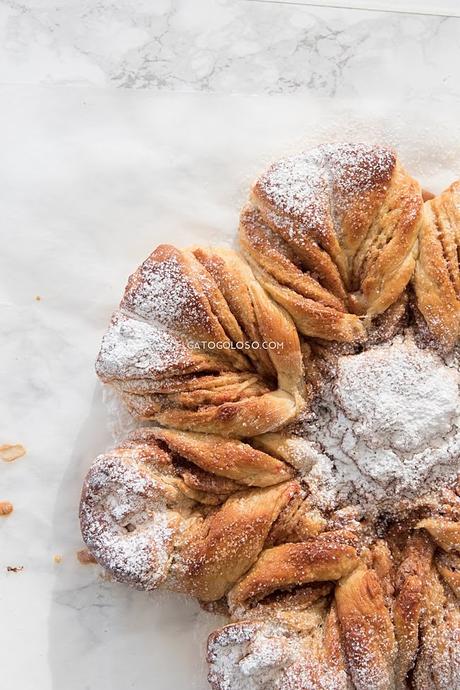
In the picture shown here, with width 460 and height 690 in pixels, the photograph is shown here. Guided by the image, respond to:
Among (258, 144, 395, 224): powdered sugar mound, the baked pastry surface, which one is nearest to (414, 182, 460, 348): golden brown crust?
the baked pastry surface

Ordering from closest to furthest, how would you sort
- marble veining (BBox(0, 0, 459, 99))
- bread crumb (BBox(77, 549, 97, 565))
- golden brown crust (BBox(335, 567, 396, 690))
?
golden brown crust (BBox(335, 567, 396, 690)), bread crumb (BBox(77, 549, 97, 565)), marble veining (BBox(0, 0, 459, 99))

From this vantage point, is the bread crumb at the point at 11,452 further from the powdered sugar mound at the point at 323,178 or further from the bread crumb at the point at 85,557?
the powdered sugar mound at the point at 323,178

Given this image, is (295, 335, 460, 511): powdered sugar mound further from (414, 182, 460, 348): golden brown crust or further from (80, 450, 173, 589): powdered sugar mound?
(80, 450, 173, 589): powdered sugar mound

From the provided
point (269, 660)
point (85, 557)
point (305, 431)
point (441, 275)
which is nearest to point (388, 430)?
point (305, 431)

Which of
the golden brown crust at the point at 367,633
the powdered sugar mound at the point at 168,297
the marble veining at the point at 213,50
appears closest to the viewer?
the golden brown crust at the point at 367,633

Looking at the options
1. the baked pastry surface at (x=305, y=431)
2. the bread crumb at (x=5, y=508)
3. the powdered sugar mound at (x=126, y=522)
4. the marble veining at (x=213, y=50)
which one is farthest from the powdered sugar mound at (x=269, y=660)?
the marble veining at (x=213, y=50)

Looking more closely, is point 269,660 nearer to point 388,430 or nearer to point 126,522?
point 126,522

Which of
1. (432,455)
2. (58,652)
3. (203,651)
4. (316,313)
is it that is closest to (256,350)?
(316,313)
